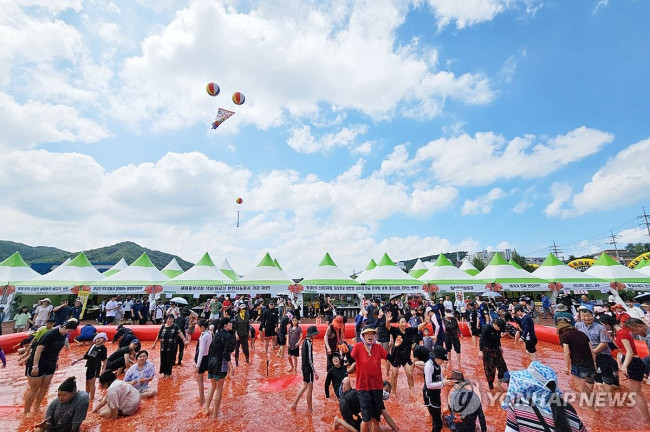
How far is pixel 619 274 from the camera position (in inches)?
892

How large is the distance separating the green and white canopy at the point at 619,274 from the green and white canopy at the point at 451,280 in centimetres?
982

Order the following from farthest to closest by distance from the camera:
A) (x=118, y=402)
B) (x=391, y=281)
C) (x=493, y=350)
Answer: (x=391, y=281) → (x=493, y=350) → (x=118, y=402)

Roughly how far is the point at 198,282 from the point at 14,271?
45.2ft

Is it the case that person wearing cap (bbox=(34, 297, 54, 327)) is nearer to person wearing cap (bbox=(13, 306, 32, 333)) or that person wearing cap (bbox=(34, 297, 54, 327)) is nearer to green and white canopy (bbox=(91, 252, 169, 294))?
person wearing cap (bbox=(13, 306, 32, 333))

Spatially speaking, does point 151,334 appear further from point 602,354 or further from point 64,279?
point 602,354

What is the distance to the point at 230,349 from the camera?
6.12 m

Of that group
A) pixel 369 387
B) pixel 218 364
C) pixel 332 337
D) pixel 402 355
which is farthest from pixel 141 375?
pixel 402 355

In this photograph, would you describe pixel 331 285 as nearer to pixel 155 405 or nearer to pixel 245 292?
pixel 245 292

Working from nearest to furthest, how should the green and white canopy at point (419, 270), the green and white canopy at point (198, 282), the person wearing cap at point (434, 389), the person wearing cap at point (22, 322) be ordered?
the person wearing cap at point (434, 389)
the person wearing cap at point (22, 322)
the green and white canopy at point (198, 282)
the green and white canopy at point (419, 270)

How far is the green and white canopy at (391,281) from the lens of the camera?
20.0 meters

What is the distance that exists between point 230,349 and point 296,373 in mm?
3287

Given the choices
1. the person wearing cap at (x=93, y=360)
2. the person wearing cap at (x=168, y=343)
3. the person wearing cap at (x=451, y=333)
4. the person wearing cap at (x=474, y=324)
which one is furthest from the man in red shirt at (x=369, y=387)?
the person wearing cap at (x=474, y=324)

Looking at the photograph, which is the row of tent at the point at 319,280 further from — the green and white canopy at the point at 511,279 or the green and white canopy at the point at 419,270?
the green and white canopy at the point at 419,270

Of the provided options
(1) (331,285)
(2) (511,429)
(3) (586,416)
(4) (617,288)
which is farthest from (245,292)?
(4) (617,288)
